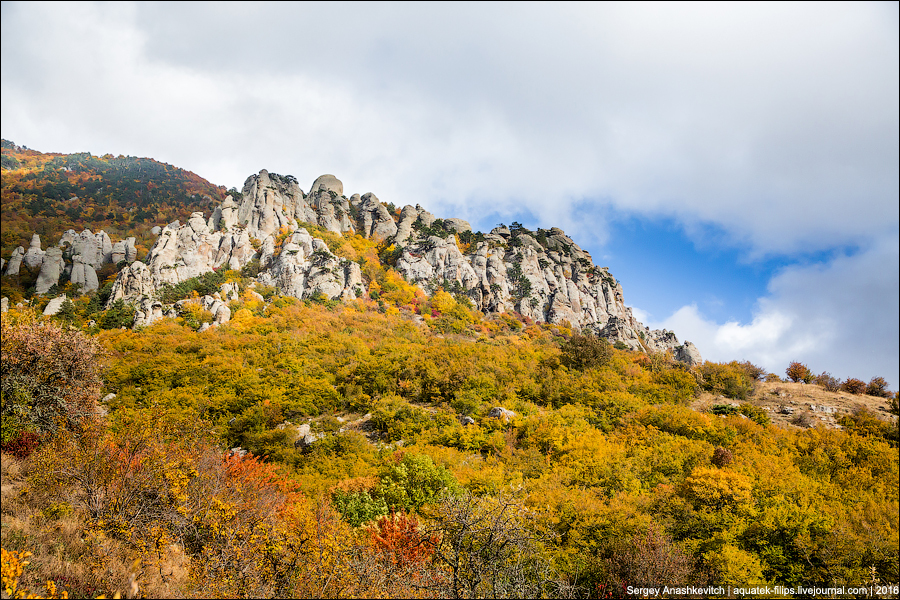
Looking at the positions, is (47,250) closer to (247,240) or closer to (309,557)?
(247,240)

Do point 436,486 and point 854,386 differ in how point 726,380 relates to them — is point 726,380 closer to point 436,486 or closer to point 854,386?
point 854,386

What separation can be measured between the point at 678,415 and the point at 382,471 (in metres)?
16.3

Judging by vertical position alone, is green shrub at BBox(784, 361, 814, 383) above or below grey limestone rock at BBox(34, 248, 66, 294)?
below

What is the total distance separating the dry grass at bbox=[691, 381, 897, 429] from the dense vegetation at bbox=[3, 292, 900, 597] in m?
1.14

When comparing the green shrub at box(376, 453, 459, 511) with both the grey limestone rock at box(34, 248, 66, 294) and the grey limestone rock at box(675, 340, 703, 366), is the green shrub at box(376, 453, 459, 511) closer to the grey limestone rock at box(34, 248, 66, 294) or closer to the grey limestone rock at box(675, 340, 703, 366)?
the grey limestone rock at box(675, 340, 703, 366)

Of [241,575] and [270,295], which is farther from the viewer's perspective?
[270,295]

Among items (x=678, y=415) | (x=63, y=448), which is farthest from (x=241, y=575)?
(x=678, y=415)

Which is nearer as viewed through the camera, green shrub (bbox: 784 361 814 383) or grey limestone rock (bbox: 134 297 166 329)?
green shrub (bbox: 784 361 814 383)

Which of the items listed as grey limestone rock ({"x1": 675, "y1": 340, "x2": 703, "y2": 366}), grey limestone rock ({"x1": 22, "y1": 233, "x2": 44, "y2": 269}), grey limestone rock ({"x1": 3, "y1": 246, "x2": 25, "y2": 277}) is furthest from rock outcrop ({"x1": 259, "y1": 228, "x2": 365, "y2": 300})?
grey limestone rock ({"x1": 675, "y1": 340, "x2": 703, "y2": 366})

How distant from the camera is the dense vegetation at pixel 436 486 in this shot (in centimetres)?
781

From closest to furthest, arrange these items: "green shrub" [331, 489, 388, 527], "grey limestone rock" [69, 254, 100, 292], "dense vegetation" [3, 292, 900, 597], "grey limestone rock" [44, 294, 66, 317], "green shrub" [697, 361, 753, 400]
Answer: "dense vegetation" [3, 292, 900, 597]
"green shrub" [331, 489, 388, 527]
"green shrub" [697, 361, 753, 400]
"grey limestone rock" [44, 294, 66, 317]
"grey limestone rock" [69, 254, 100, 292]

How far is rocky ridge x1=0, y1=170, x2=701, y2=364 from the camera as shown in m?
42.6

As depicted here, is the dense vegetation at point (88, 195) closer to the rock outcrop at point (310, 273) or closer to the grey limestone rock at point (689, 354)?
the rock outcrop at point (310, 273)

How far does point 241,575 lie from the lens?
697 cm
